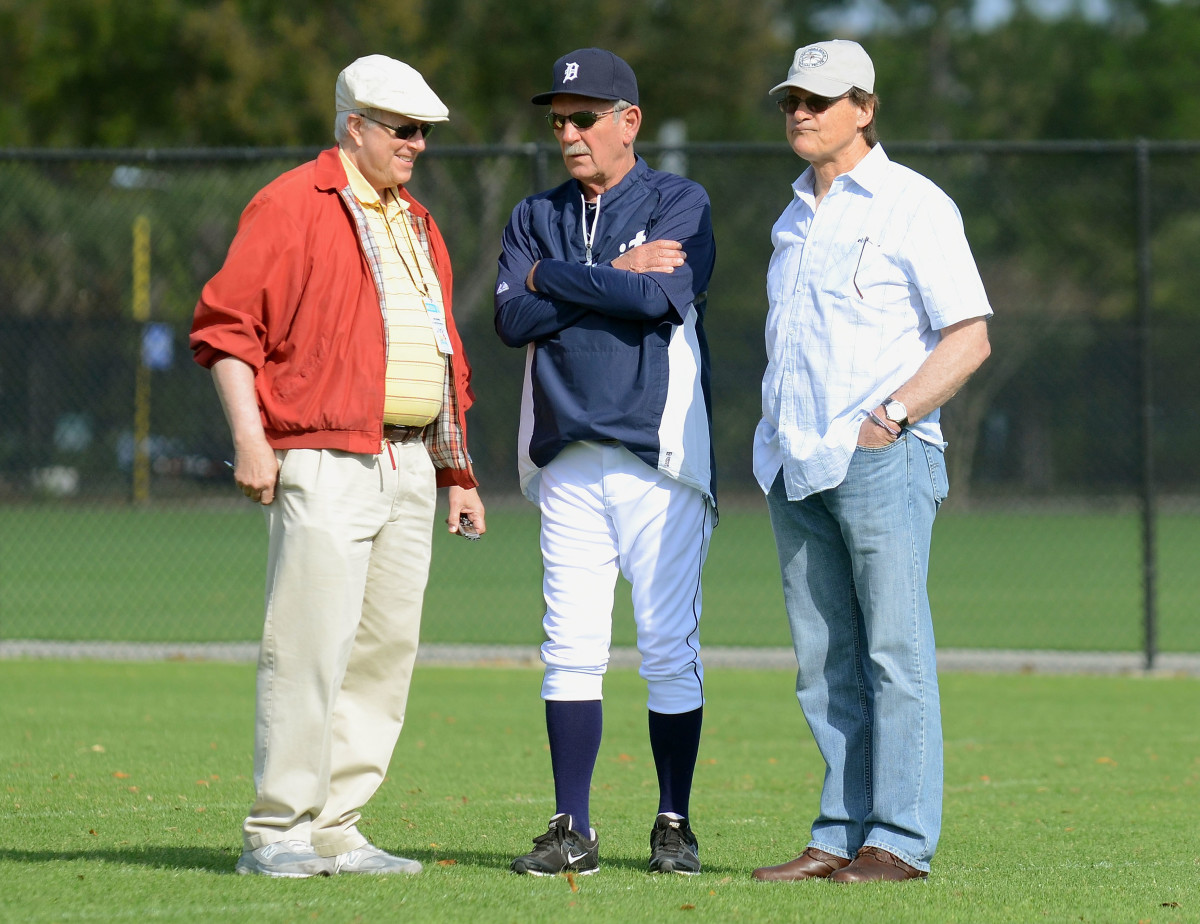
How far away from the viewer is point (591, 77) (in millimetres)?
4336

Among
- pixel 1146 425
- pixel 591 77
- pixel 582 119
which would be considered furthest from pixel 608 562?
pixel 1146 425

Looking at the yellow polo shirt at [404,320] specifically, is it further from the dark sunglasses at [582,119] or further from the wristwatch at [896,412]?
the wristwatch at [896,412]

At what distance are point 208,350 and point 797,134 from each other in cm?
167

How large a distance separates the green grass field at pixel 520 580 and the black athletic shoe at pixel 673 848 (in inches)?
232

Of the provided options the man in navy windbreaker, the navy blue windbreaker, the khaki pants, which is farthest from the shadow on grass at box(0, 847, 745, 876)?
the navy blue windbreaker

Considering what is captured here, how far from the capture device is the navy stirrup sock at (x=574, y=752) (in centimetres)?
427

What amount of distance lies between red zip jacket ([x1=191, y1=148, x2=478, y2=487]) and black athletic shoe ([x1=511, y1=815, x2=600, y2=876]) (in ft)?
3.79

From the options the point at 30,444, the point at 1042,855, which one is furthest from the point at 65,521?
the point at 1042,855

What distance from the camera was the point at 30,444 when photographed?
18516 mm

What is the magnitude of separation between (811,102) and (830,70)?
10 cm

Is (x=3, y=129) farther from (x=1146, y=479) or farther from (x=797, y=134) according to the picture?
(x=797, y=134)

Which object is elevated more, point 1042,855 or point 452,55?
point 452,55

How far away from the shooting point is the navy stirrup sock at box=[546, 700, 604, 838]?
4270 mm

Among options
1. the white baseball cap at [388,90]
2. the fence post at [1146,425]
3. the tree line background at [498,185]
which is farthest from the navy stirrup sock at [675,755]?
the fence post at [1146,425]
